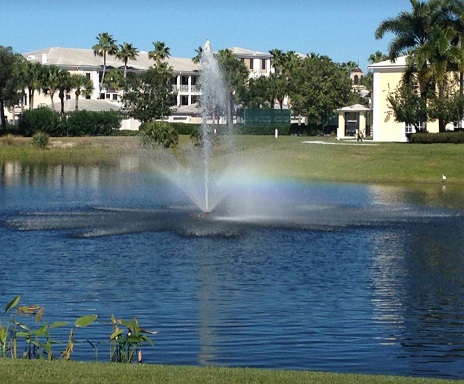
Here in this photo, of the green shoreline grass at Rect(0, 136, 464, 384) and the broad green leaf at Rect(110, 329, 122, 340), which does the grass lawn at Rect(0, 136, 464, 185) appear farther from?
the broad green leaf at Rect(110, 329, 122, 340)

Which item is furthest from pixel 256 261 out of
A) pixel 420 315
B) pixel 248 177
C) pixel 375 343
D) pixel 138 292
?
pixel 248 177

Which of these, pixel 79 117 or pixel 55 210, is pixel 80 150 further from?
pixel 55 210

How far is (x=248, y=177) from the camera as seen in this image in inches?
2317

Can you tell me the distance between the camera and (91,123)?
3819 inches

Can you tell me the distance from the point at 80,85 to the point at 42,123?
19.9 metres

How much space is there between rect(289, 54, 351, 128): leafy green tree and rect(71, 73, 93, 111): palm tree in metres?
22.7

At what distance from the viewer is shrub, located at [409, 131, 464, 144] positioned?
220 ft

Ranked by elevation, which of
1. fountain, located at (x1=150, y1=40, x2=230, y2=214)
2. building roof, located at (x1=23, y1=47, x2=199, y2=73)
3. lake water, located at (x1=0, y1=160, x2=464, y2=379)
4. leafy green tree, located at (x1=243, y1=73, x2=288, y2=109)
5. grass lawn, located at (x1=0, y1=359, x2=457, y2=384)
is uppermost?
building roof, located at (x1=23, y1=47, x2=199, y2=73)

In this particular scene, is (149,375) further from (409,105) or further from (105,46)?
(105,46)

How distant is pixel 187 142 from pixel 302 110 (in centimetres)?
2547

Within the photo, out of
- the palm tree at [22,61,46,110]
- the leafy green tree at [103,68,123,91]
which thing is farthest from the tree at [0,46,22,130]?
the leafy green tree at [103,68,123,91]

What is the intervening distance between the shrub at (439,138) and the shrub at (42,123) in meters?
A: 37.3

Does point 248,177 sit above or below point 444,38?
below

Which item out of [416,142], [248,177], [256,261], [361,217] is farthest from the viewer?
[416,142]
